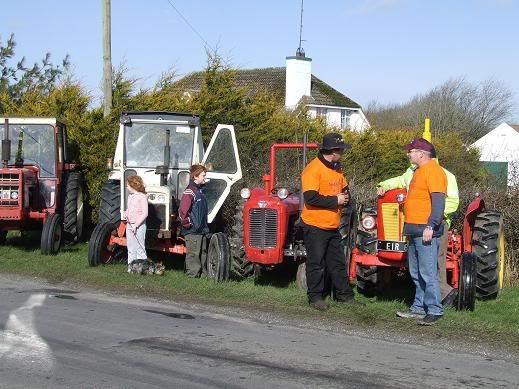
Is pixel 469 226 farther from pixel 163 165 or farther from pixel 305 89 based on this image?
pixel 305 89

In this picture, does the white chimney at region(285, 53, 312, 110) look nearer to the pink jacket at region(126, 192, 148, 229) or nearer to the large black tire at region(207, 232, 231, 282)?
the pink jacket at region(126, 192, 148, 229)

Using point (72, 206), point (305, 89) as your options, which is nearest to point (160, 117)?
point (72, 206)

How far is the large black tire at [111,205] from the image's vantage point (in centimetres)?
1354

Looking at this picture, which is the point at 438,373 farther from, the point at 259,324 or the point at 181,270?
the point at 181,270

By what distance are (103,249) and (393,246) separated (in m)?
5.25

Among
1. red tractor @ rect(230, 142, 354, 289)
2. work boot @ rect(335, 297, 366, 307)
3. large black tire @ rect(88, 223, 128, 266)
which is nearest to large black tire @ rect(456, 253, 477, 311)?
work boot @ rect(335, 297, 366, 307)

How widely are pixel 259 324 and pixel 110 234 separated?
490 cm

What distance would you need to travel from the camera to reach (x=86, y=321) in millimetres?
8711

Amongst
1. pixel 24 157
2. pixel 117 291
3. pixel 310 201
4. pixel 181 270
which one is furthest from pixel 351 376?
pixel 24 157

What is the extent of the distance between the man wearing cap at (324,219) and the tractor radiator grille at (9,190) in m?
6.64

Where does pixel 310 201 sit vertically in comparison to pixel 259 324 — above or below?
above

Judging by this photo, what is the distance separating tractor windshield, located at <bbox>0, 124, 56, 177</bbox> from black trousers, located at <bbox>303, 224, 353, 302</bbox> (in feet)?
24.1

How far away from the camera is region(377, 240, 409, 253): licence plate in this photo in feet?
30.6

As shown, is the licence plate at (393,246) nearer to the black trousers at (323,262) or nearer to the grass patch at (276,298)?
the black trousers at (323,262)
